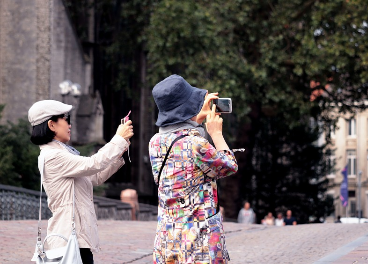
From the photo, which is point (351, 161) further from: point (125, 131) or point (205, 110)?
point (205, 110)

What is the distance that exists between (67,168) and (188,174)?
82 cm

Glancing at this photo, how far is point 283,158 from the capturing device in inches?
1647

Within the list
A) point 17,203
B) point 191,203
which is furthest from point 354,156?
point 191,203

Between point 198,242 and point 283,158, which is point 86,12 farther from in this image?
point 198,242

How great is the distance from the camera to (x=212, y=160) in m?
4.88

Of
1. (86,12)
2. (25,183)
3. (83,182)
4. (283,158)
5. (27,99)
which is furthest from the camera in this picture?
(283,158)

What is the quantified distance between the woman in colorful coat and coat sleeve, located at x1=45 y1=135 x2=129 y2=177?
27cm

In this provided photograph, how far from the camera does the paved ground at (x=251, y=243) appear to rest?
10.8 meters

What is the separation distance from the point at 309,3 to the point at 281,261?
21.4 m

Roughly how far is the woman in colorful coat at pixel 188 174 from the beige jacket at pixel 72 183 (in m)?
0.33

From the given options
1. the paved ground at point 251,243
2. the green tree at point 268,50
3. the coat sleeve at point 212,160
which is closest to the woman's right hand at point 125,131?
the coat sleeve at point 212,160

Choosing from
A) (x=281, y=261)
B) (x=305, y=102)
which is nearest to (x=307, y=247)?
(x=281, y=261)

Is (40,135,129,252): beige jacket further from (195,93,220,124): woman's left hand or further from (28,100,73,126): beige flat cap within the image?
(195,93,220,124): woman's left hand

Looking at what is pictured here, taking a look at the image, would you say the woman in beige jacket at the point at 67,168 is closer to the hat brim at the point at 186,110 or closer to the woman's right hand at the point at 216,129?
the hat brim at the point at 186,110
